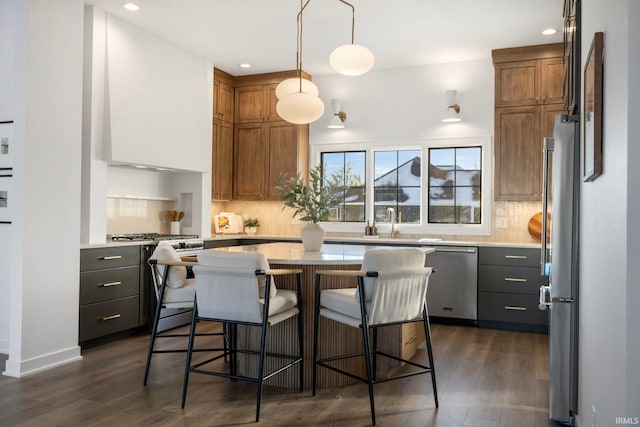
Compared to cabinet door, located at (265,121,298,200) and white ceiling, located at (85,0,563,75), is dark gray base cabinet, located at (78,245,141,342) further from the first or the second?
cabinet door, located at (265,121,298,200)

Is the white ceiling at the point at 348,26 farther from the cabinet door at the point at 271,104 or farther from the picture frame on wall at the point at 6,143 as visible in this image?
the picture frame on wall at the point at 6,143

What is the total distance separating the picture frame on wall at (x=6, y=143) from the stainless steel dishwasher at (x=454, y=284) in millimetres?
3803

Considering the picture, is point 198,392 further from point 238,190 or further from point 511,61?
point 511,61

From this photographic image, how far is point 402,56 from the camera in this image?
5.81 metres

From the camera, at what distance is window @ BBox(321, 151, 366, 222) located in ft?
21.6

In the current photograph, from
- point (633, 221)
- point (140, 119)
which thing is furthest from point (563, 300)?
point (140, 119)

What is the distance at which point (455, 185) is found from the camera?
240 inches

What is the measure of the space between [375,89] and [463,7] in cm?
204

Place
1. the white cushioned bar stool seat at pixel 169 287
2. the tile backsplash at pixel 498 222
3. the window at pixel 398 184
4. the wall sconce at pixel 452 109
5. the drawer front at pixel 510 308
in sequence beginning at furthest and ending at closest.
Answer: the window at pixel 398 184
the wall sconce at pixel 452 109
the tile backsplash at pixel 498 222
the drawer front at pixel 510 308
the white cushioned bar stool seat at pixel 169 287

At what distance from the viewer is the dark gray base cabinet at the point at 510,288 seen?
510cm

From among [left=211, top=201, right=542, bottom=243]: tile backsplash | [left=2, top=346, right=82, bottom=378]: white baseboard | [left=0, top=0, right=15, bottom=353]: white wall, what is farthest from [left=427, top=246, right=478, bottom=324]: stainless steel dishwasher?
[left=0, top=0, right=15, bottom=353]: white wall

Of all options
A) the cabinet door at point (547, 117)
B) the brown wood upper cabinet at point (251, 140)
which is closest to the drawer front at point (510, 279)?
the cabinet door at point (547, 117)

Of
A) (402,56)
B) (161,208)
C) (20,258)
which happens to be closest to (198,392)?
(20,258)

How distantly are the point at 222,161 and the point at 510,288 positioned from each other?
11.8 ft
